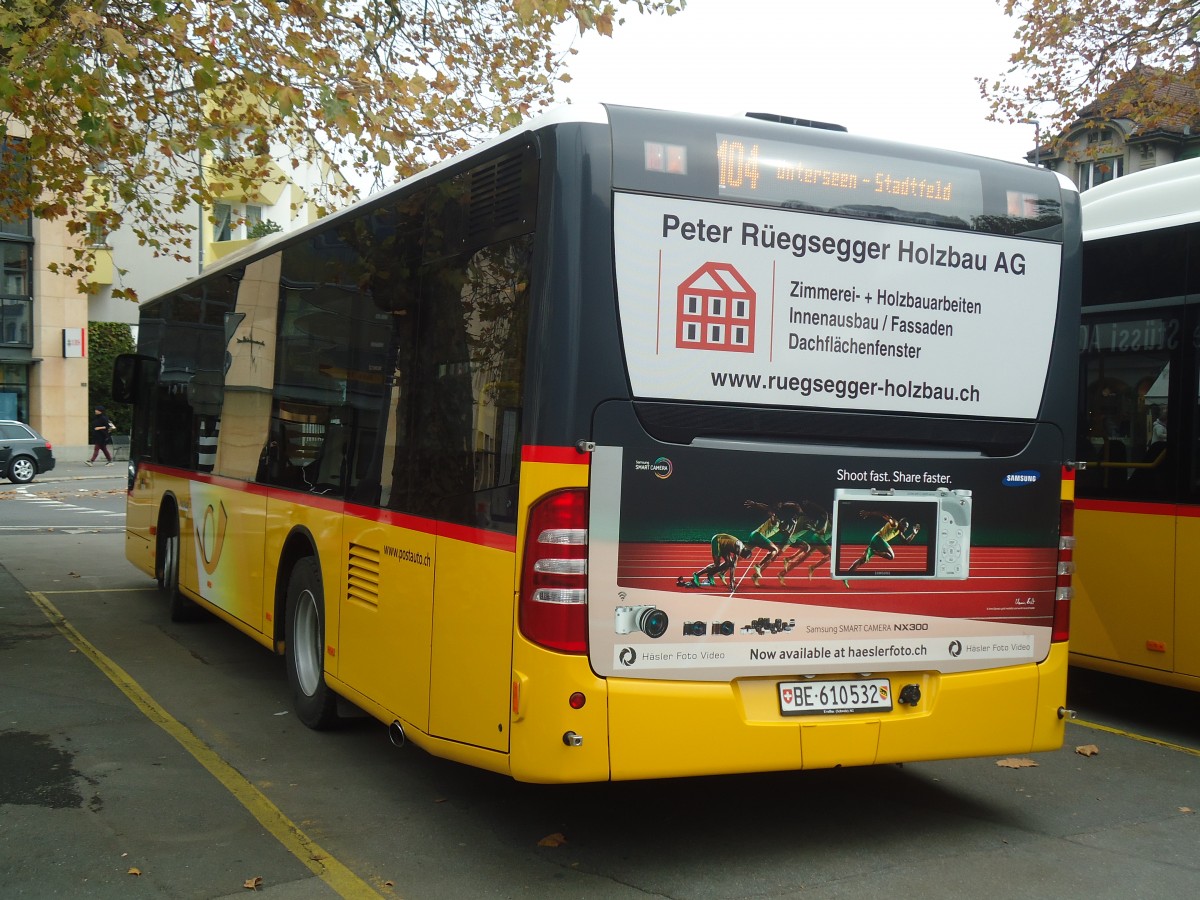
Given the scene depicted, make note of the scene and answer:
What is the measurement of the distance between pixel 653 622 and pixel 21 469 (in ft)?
108

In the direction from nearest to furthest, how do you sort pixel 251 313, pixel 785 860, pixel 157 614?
pixel 785 860
pixel 251 313
pixel 157 614

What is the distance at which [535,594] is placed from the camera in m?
4.77

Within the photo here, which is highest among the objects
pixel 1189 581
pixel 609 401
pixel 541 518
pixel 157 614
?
pixel 609 401

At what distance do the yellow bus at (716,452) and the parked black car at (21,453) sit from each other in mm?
30811

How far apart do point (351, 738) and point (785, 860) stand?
2.99m

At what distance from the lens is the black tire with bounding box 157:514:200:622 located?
1143 cm

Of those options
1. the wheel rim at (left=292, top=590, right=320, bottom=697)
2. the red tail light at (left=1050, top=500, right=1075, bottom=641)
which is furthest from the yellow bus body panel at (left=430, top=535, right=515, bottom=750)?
the red tail light at (left=1050, top=500, right=1075, bottom=641)

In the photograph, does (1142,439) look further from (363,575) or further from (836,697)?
(363,575)

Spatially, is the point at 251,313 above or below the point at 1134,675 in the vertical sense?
above

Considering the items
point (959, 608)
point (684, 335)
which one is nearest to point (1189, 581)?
point (959, 608)

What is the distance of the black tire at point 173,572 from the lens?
11.4 m

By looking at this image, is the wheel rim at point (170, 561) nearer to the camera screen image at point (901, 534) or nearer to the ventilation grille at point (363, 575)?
the ventilation grille at point (363, 575)

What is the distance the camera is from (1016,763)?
280 inches

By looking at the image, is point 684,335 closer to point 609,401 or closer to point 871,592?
point 609,401
